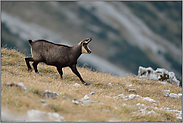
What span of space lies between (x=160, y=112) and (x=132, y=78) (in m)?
7.47

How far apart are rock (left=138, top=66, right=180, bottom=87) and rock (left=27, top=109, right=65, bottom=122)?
11.3 metres

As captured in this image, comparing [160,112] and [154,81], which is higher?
[154,81]

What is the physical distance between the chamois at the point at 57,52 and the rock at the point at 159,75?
269 inches

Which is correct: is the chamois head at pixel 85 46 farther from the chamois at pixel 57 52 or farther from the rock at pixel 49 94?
the rock at pixel 49 94

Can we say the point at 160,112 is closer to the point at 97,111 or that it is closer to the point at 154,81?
the point at 97,111

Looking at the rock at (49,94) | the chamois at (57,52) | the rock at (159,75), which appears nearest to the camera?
the rock at (49,94)

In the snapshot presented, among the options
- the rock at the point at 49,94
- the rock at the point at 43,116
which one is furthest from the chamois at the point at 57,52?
the rock at the point at 43,116

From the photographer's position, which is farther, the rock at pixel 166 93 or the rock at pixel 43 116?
Answer: the rock at pixel 166 93

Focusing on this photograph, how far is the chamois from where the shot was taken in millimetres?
11172

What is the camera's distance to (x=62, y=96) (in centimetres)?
802

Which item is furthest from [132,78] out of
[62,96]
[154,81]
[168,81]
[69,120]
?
[69,120]

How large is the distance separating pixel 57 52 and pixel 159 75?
29.3 feet

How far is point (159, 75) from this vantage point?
16.0 meters

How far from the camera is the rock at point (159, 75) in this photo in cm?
1602
